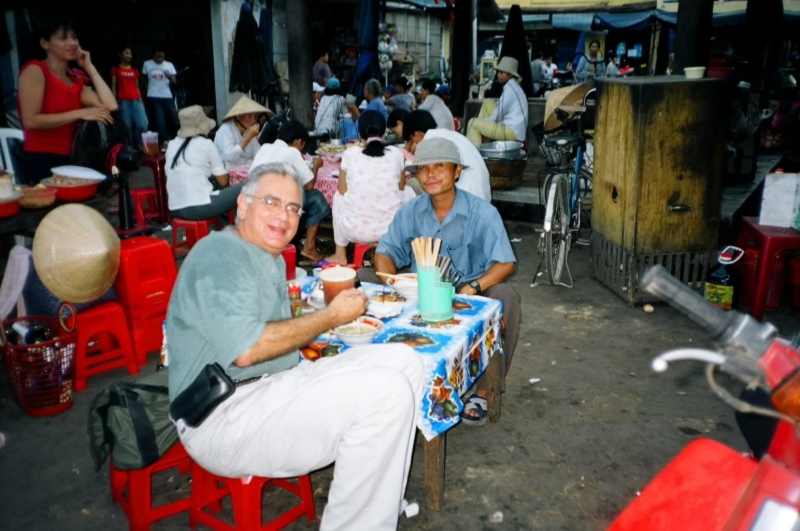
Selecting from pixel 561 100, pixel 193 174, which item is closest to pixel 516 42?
pixel 561 100

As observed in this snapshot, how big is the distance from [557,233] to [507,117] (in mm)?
3360

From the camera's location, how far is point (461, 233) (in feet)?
12.2

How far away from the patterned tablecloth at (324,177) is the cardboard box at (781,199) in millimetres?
4027

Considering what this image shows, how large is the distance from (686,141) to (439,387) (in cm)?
367

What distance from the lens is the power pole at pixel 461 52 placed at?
12062 millimetres

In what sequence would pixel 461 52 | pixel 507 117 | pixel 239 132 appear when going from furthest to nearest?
pixel 461 52 → pixel 507 117 → pixel 239 132

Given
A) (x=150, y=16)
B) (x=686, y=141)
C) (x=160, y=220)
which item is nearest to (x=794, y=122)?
(x=686, y=141)

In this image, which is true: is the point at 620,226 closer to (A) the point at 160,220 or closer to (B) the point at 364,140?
(B) the point at 364,140

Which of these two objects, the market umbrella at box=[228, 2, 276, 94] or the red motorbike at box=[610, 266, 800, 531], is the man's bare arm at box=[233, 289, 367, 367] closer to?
the red motorbike at box=[610, 266, 800, 531]

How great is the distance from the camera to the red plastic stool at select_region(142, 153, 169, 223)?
7918 millimetres

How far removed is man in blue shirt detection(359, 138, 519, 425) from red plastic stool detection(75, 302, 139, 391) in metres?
1.69

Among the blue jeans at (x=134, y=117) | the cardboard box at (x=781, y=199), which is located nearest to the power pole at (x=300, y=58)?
the blue jeans at (x=134, y=117)

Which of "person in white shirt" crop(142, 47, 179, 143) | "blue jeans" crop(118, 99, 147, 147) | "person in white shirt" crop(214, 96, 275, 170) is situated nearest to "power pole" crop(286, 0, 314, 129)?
"person in white shirt" crop(214, 96, 275, 170)

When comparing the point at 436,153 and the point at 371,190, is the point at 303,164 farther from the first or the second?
the point at 436,153
